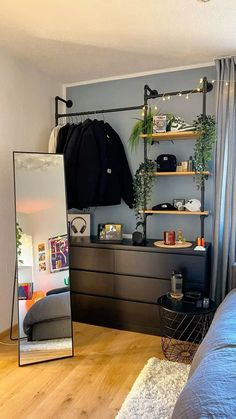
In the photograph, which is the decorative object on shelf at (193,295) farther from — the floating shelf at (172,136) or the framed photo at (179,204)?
the floating shelf at (172,136)

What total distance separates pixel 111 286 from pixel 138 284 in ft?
0.83

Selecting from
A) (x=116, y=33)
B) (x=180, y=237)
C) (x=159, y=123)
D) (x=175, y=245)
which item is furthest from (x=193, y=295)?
(x=116, y=33)

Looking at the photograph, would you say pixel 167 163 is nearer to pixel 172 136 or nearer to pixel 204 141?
pixel 172 136

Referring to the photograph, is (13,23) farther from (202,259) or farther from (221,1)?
(202,259)

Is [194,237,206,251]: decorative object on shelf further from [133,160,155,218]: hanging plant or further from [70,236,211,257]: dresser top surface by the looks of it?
[133,160,155,218]: hanging plant

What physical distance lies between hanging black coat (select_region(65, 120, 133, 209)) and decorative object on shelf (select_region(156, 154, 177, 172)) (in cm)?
38

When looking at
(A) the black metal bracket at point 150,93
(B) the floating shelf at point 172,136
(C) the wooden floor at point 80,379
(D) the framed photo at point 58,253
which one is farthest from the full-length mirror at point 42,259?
(A) the black metal bracket at point 150,93

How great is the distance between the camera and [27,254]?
7.72 feet

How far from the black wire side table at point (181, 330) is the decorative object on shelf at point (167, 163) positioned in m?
1.09

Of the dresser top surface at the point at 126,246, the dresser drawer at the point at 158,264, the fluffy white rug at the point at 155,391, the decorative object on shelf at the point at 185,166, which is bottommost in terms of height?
the fluffy white rug at the point at 155,391

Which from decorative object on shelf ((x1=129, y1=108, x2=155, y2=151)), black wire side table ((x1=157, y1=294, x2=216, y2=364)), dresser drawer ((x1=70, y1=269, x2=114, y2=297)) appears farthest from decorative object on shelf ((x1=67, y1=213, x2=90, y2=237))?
black wire side table ((x1=157, y1=294, x2=216, y2=364))

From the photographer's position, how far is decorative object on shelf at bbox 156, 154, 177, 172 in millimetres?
2809

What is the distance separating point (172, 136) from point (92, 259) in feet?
4.28

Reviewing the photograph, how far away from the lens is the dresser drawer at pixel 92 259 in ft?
9.17
